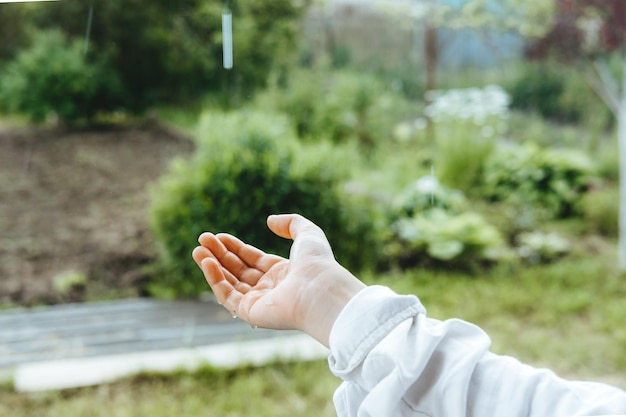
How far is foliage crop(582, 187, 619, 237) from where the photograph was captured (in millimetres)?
2564

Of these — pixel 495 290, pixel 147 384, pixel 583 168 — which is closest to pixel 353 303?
pixel 147 384

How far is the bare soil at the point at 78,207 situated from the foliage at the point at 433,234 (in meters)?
0.78

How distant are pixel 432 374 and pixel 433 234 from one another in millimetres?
1706

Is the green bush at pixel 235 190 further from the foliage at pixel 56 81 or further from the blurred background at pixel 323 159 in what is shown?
the foliage at pixel 56 81

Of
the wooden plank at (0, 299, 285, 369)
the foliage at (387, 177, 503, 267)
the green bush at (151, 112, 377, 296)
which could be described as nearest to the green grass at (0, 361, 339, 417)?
the wooden plank at (0, 299, 285, 369)

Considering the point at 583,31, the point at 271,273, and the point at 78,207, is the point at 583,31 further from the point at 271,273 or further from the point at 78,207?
the point at 271,273

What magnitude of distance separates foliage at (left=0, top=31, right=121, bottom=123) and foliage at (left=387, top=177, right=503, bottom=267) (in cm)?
101

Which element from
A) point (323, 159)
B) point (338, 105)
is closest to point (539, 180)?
point (338, 105)

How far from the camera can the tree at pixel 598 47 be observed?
2.47 m

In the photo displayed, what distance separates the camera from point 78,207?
6.24ft

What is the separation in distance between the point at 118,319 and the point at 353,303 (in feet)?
4.41

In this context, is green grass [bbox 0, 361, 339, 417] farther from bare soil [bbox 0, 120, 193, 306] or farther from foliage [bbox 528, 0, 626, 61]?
foliage [bbox 528, 0, 626, 61]

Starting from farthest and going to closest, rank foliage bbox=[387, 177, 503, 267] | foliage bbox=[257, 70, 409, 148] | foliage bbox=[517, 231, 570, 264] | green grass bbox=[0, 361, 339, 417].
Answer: foliage bbox=[517, 231, 570, 264]
foliage bbox=[387, 177, 503, 267]
foliage bbox=[257, 70, 409, 148]
green grass bbox=[0, 361, 339, 417]

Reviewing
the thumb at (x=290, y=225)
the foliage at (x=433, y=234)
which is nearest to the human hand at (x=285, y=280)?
the thumb at (x=290, y=225)
